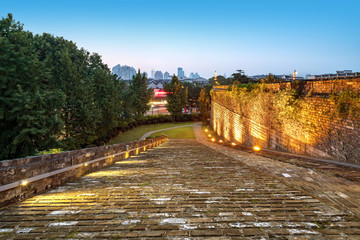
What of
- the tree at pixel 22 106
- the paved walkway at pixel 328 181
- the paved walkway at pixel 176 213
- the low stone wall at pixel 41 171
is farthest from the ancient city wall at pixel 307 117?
the tree at pixel 22 106

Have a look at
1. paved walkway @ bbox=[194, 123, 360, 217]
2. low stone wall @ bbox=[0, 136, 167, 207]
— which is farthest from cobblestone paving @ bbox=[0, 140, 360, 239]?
paved walkway @ bbox=[194, 123, 360, 217]

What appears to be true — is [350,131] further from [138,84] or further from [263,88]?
[138,84]

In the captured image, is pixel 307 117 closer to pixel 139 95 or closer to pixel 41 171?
pixel 41 171

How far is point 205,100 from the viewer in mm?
39812

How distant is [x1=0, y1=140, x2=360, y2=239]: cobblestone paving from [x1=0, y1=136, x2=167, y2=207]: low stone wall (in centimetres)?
26

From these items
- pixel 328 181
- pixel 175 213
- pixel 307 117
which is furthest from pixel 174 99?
pixel 175 213

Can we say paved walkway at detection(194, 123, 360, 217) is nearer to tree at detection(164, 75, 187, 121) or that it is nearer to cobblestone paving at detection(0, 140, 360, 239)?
cobblestone paving at detection(0, 140, 360, 239)

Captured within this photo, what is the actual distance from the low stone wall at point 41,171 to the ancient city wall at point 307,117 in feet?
Result: 26.6

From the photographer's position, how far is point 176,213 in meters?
2.91

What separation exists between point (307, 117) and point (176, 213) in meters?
9.19

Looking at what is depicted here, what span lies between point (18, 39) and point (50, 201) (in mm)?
14417

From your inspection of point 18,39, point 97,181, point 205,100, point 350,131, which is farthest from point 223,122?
point 97,181

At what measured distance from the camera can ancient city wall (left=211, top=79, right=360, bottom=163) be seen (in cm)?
755

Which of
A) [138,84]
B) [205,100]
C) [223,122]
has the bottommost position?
[223,122]
